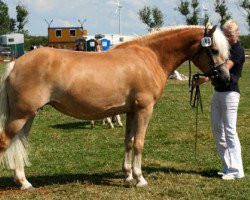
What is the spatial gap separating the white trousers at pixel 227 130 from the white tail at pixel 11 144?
2.98 meters

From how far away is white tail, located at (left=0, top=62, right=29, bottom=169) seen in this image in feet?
19.6

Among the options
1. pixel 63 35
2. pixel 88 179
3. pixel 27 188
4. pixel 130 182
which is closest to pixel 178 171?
pixel 130 182

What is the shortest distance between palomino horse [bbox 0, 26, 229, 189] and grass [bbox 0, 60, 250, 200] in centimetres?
44

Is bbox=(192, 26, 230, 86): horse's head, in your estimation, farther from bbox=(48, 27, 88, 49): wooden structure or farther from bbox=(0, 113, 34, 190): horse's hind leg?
bbox=(48, 27, 88, 49): wooden structure

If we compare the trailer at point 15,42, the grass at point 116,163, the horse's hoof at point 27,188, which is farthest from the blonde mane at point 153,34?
the trailer at point 15,42

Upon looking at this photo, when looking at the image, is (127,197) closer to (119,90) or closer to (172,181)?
(172,181)

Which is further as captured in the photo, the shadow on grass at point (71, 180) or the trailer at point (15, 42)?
the trailer at point (15, 42)

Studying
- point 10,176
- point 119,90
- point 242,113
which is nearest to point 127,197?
point 119,90

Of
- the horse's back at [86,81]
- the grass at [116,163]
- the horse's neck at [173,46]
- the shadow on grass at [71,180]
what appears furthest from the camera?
the shadow on grass at [71,180]

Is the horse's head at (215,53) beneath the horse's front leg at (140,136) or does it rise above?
above

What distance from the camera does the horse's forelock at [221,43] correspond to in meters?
6.28

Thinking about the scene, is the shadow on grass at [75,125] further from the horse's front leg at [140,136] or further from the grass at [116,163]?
the horse's front leg at [140,136]

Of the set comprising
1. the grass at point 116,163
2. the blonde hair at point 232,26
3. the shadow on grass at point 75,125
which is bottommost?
the shadow on grass at point 75,125

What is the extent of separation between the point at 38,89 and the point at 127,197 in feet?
6.19
